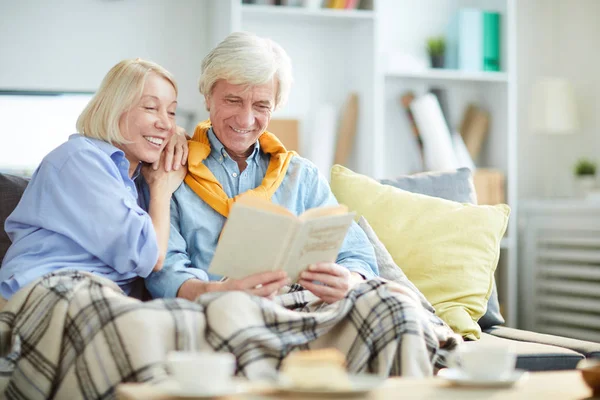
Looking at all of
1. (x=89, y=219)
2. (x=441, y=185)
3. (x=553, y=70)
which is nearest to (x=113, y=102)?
(x=89, y=219)

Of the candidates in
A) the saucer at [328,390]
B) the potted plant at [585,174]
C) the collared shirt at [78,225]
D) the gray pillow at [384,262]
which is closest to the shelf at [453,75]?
the potted plant at [585,174]

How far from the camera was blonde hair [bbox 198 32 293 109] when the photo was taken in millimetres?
2008

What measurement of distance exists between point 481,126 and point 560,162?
61cm

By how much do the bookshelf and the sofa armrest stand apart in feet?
4.84

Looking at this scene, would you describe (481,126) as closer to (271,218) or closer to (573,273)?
(573,273)

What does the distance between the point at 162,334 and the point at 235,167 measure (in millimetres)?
771

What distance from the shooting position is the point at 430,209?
2281 mm

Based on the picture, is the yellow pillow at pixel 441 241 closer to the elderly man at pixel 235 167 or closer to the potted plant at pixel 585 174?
the elderly man at pixel 235 167

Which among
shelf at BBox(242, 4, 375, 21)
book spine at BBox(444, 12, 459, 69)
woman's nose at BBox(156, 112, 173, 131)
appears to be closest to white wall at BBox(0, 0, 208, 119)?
shelf at BBox(242, 4, 375, 21)

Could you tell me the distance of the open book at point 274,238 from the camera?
1521 mm

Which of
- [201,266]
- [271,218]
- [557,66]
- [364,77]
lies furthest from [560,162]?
[271,218]

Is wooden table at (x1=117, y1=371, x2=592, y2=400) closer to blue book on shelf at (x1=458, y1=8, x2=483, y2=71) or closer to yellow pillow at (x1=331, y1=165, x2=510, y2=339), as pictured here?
yellow pillow at (x1=331, y1=165, x2=510, y2=339)

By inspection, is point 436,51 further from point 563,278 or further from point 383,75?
point 563,278

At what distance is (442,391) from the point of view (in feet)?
4.02
